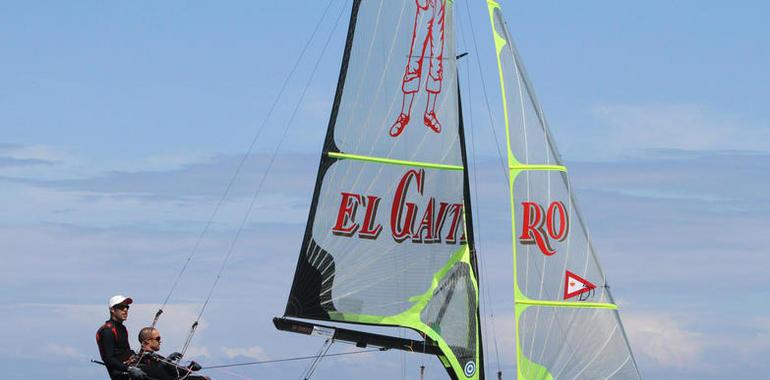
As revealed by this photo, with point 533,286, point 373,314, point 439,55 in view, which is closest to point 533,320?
point 533,286

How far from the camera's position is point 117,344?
2023 cm

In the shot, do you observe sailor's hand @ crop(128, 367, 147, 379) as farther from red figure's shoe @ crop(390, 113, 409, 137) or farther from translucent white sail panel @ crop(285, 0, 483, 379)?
red figure's shoe @ crop(390, 113, 409, 137)

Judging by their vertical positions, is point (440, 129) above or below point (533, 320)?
above

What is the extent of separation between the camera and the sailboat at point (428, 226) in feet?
82.6

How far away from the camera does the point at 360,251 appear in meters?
25.2

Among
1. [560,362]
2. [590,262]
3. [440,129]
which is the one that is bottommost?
[560,362]

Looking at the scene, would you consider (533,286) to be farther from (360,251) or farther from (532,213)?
(360,251)

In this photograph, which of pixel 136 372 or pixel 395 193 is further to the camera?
pixel 395 193

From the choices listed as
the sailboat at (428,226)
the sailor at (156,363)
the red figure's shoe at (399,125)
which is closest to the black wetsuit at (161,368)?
the sailor at (156,363)

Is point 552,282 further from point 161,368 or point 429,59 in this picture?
point 161,368

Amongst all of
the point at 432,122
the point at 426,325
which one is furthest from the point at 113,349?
the point at 432,122

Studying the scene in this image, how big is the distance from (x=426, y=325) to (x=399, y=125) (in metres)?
3.37

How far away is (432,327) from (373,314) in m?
1.13

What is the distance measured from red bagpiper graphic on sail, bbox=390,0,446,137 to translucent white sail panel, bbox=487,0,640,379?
124cm
